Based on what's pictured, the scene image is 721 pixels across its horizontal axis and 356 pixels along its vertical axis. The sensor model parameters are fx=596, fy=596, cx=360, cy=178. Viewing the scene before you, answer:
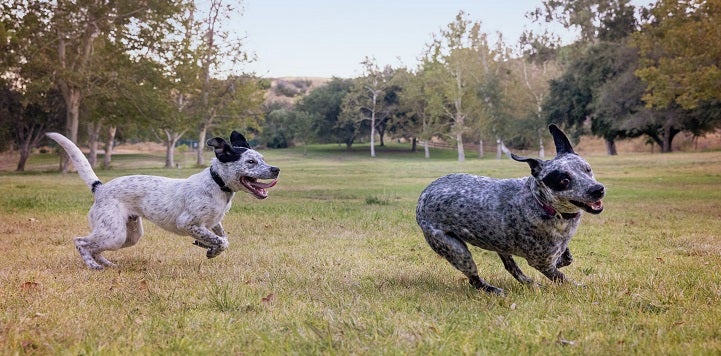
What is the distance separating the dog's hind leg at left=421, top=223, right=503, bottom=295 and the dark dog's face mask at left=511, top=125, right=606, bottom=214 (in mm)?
886

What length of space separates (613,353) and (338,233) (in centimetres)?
608

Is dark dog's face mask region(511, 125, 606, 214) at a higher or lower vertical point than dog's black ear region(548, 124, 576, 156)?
lower

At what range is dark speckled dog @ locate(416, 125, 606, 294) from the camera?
15.1 feet

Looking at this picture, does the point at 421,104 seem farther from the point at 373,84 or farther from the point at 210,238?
the point at 210,238

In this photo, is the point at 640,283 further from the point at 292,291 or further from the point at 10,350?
the point at 10,350

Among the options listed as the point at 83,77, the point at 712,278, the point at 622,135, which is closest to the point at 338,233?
the point at 712,278

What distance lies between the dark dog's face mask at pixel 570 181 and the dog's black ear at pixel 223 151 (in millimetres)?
3156

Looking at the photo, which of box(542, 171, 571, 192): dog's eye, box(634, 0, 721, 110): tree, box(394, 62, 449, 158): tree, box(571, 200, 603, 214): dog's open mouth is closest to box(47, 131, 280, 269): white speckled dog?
box(542, 171, 571, 192): dog's eye

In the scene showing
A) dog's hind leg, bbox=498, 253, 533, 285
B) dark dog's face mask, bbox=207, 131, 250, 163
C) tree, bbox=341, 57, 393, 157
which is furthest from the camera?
tree, bbox=341, 57, 393, 157

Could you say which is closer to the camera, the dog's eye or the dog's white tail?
the dog's eye

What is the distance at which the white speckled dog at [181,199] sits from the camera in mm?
6414

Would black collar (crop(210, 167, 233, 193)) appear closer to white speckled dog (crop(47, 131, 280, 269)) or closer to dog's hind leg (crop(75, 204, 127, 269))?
white speckled dog (crop(47, 131, 280, 269))

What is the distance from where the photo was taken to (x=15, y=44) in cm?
2661

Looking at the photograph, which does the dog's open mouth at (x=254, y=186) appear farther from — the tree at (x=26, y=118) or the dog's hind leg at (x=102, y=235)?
the tree at (x=26, y=118)
